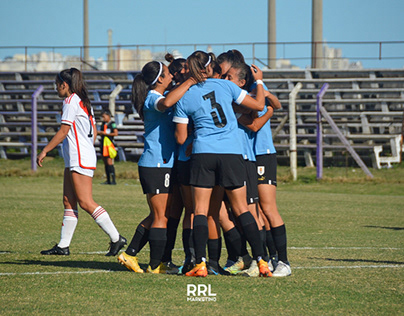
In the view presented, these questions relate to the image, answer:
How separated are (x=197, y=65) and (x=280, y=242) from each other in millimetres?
1944

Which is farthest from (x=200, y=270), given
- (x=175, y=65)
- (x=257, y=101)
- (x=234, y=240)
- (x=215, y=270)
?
(x=175, y=65)

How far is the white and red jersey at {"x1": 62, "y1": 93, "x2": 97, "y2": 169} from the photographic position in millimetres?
7797

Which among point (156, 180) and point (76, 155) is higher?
point (76, 155)

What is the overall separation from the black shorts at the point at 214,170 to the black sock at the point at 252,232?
0.34 m

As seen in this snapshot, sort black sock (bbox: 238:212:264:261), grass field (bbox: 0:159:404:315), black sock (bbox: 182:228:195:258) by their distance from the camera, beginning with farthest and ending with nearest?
black sock (bbox: 182:228:195:258) → black sock (bbox: 238:212:264:261) → grass field (bbox: 0:159:404:315)

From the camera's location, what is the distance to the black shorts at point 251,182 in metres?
6.86

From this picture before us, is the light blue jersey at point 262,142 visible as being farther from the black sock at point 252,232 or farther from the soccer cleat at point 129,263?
the soccer cleat at point 129,263

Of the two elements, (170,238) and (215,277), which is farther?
(170,238)

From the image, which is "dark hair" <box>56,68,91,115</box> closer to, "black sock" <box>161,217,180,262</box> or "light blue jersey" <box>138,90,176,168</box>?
"light blue jersey" <box>138,90,176,168</box>

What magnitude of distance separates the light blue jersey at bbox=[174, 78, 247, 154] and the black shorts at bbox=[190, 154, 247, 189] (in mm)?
58

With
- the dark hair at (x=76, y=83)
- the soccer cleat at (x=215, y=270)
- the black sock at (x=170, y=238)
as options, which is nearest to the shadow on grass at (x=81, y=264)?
the black sock at (x=170, y=238)

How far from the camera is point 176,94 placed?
251 inches

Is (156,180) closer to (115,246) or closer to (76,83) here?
(115,246)

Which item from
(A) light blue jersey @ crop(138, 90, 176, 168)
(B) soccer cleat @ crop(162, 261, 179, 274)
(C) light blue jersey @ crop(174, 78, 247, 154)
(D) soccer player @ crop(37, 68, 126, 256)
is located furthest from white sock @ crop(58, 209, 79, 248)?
(C) light blue jersey @ crop(174, 78, 247, 154)
